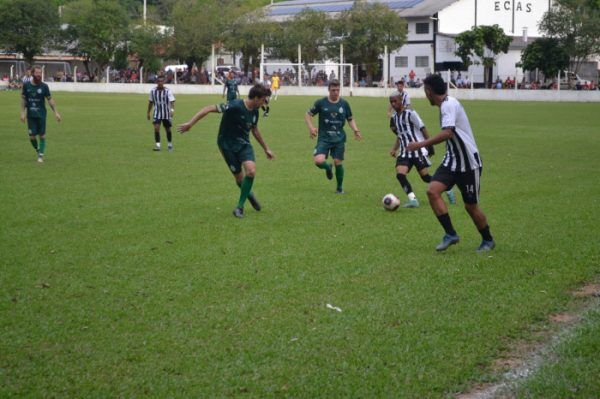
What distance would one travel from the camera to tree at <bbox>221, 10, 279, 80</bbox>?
74.2 meters

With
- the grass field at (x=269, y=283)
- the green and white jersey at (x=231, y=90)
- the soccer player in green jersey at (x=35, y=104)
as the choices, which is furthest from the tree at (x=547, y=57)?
the soccer player in green jersey at (x=35, y=104)

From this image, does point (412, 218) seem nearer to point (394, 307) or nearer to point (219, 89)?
point (394, 307)

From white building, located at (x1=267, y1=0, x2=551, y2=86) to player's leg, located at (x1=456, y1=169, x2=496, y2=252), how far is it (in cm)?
6252

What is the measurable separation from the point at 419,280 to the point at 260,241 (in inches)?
104

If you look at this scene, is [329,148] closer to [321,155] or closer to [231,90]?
[321,155]

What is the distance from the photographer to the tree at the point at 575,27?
59.6m

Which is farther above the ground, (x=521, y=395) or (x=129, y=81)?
(x=129, y=81)

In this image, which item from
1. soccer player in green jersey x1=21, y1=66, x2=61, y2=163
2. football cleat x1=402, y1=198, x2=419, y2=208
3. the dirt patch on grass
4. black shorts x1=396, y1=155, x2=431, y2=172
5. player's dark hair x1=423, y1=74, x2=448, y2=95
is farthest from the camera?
soccer player in green jersey x1=21, y1=66, x2=61, y2=163

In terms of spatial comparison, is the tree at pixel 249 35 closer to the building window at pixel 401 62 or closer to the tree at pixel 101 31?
the tree at pixel 101 31

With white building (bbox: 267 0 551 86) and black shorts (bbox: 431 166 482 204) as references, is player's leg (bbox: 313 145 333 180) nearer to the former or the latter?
black shorts (bbox: 431 166 482 204)

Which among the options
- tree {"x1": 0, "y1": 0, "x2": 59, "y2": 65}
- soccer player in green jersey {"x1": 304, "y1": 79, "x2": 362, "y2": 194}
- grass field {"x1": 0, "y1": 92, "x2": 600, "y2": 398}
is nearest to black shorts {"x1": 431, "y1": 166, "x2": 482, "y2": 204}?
grass field {"x1": 0, "y1": 92, "x2": 600, "y2": 398}

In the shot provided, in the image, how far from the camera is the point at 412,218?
12.3 metres

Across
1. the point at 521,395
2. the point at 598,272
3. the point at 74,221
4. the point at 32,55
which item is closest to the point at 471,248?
the point at 598,272

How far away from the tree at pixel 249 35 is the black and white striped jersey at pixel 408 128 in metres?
60.8
